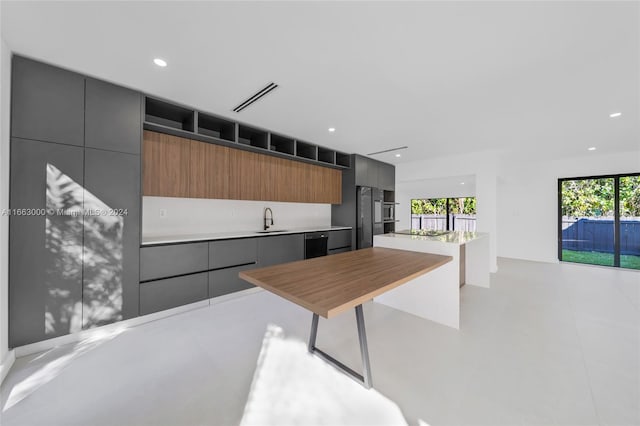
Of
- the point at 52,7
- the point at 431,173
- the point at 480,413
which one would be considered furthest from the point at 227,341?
the point at 431,173

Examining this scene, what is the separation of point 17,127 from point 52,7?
1.10m

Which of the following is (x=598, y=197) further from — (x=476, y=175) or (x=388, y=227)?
(x=388, y=227)

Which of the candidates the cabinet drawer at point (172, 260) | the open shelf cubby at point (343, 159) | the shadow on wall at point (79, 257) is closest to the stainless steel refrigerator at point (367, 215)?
the open shelf cubby at point (343, 159)

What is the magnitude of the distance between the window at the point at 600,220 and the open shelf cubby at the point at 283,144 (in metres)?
6.34

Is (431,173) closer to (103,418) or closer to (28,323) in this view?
(103,418)

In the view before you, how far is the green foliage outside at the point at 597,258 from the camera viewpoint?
16.3 feet

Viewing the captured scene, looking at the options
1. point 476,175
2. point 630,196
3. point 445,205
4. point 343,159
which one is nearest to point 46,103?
point 343,159

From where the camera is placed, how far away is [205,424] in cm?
137

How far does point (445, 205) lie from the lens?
7816 millimetres

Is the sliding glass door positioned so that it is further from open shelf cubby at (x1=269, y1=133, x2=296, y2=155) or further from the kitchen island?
open shelf cubby at (x1=269, y1=133, x2=296, y2=155)

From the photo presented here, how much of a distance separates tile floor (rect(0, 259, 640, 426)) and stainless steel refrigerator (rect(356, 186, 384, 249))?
7.52 ft

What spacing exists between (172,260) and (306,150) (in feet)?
9.69


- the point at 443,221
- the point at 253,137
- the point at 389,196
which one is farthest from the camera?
the point at 443,221

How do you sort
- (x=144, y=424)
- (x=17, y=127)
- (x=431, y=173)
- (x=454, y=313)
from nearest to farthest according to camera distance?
(x=144, y=424), (x=17, y=127), (x=454, y=313), (x=431, y=173)
